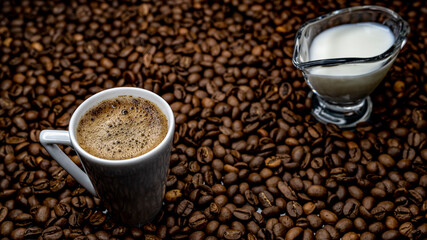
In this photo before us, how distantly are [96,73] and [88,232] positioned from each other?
0.63m

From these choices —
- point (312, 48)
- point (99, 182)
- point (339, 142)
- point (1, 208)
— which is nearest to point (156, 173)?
point (99, 182)

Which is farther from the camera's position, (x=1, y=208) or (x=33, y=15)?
(x=33, y=15)

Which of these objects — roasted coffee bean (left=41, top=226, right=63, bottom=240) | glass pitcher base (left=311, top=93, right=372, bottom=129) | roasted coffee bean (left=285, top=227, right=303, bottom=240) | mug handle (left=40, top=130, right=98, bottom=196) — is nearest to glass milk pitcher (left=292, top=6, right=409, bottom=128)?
glass pitcher base (left=311, top=93, right=372, bottom=129)

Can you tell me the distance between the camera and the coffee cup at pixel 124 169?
858 mm

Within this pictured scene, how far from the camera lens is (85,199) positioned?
45.1 inches

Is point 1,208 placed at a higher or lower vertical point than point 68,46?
lower

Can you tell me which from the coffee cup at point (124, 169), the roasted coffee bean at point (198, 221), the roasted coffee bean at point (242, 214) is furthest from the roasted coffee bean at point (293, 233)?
the coffee cup at point (124, 169)

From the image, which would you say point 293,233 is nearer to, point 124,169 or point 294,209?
point 294,209

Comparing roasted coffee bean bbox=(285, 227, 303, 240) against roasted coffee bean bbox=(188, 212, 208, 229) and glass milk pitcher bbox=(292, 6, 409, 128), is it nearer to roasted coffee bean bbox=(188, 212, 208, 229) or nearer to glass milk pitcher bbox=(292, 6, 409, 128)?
roasted coffee bean bbox=(188, 212, 208, 229)

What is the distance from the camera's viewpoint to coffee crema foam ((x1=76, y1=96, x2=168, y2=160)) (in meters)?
0.89

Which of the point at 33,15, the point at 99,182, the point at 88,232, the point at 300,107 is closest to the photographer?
the point at 99,182

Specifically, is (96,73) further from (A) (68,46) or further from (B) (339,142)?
(B) (339,142)

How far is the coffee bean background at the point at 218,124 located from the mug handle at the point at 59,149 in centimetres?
14

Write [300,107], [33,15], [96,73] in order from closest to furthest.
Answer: [300,107], [96,73], [33,15]
